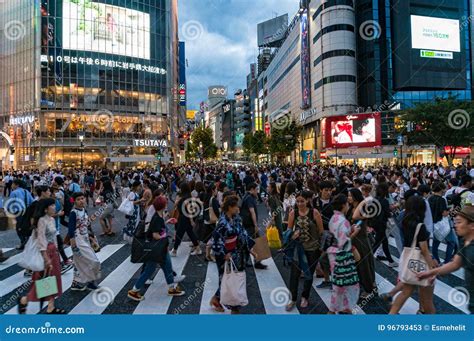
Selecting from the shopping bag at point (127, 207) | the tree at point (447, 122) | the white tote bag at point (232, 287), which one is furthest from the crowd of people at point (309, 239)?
the tree at point (447, 122)

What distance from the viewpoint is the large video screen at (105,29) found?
4800 cm

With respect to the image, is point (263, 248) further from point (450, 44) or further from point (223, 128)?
point (223, 128)

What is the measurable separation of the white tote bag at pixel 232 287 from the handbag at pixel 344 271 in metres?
1.28

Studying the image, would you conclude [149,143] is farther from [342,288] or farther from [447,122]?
[342,288]

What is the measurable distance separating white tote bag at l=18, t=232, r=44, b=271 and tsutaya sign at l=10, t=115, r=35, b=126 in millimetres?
49447

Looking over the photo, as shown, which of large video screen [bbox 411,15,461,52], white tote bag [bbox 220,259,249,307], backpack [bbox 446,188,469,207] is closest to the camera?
white tote bag [bbox 220,259,249,307]

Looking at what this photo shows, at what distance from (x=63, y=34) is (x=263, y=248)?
51.0 meters

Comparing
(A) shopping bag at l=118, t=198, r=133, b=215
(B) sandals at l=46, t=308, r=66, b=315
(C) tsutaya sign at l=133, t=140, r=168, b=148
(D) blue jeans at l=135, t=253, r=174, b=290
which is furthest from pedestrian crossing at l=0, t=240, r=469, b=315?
(C) tsutaya sign at l=133, t=140, r=168, b=148

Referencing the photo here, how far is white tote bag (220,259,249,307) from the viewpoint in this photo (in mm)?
4883

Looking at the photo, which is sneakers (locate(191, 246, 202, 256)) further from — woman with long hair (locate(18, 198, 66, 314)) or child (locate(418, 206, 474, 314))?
child (locate(418, 206, 474, 314))

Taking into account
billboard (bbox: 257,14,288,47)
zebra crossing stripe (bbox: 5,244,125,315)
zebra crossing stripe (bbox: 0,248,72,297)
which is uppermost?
billboard (bbox: 257,14,288,47)

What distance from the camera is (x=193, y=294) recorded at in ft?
20.2

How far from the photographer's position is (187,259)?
8586 mm

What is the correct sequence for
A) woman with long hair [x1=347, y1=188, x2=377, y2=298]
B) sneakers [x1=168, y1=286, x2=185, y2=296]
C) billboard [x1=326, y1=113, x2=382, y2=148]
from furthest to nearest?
billboard [x1=326, y1=113, x2=382, y2=148] < sneakers [x1=168, y1=286, x2=185, y2=296] < woman with long hair [x1=347, y1=188, x2=377, y2=298]
